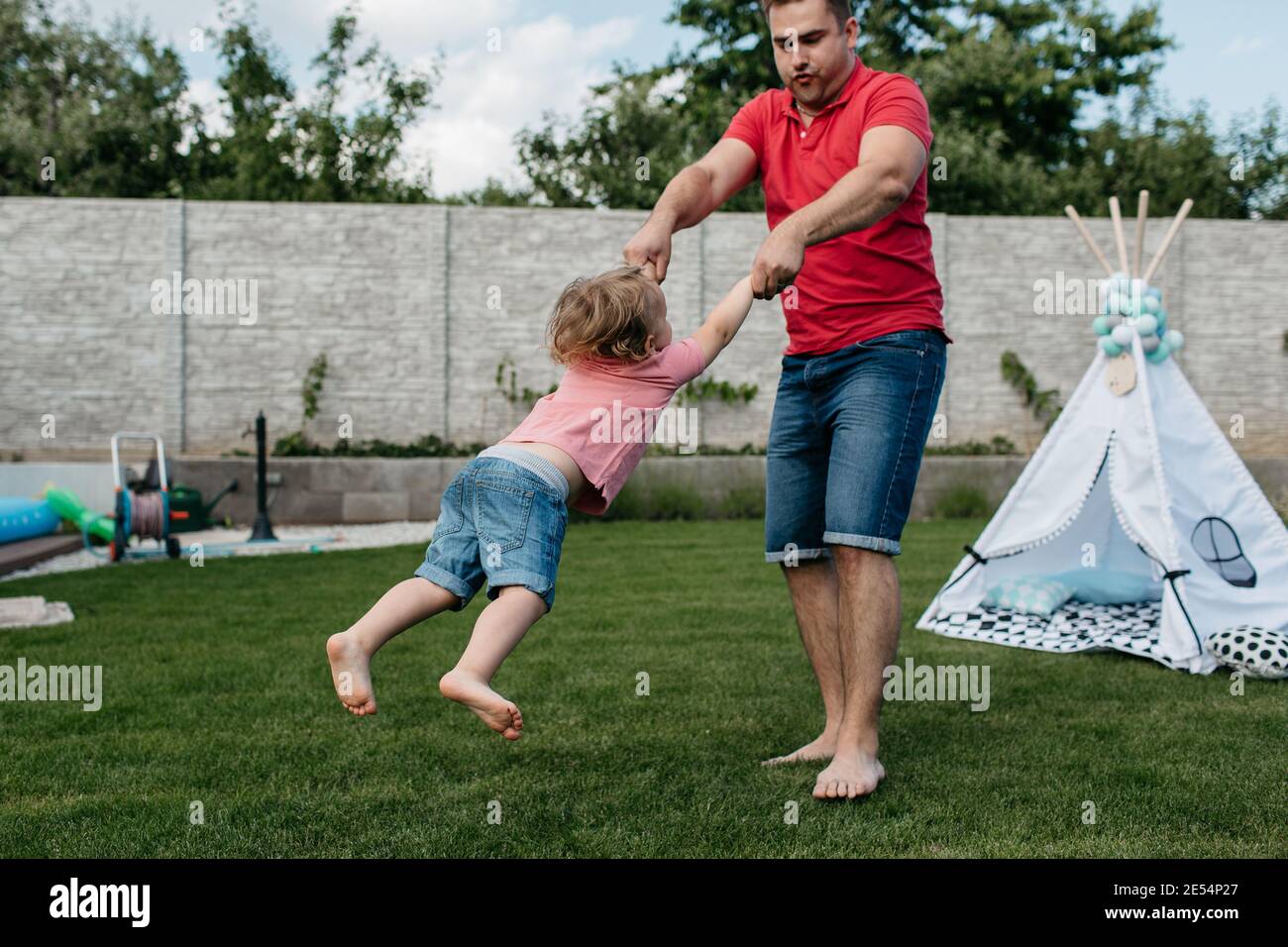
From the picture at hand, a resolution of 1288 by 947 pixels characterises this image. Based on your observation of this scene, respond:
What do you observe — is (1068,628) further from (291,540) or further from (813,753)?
(291,540)

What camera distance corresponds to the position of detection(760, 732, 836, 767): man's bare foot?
3.27 metres

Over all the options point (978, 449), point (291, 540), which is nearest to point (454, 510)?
point (291, 540)

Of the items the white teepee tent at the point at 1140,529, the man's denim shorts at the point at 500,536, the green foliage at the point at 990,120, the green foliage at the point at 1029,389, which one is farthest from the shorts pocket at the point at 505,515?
the green foliage at the point at 990,120

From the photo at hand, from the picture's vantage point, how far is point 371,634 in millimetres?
2520

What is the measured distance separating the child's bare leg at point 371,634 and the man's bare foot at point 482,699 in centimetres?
19

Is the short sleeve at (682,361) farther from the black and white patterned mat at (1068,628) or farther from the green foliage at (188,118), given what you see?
the green foliage at (188,118)

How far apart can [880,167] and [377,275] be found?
33.1 feet

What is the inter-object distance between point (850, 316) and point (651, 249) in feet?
1.89

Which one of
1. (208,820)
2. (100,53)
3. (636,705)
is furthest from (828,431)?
(100,53)

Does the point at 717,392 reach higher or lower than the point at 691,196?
lower

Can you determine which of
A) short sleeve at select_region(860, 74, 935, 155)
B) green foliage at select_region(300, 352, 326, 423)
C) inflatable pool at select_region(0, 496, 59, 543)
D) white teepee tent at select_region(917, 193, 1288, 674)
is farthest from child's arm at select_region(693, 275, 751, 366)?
green foliage at select_region(300, 352, 326, 423)

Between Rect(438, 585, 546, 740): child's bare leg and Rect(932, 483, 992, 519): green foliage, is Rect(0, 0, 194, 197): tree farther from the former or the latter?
Rect(438, 585, 546, 740): child's bare leg
